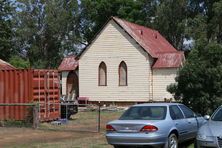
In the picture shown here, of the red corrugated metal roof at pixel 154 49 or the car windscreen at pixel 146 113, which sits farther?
the red corrugated metal roof at pixel 154 49

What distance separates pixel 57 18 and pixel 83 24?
14.7ft

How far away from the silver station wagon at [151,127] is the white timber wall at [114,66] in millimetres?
24366

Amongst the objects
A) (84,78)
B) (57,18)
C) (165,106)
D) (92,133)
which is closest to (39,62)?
(57,18)

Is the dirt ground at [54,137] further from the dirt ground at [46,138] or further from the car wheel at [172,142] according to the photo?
the car wheel at [172,142]

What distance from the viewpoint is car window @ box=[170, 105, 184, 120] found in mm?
15445

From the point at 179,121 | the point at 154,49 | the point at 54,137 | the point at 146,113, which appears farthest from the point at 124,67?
the point at 146,113

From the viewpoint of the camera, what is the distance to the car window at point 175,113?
Result: 50.7 feet

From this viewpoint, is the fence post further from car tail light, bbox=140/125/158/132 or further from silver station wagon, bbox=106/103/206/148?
car tail light, bbox=140/125/158/132

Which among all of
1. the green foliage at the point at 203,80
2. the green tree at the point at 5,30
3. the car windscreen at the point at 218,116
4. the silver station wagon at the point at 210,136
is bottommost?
the silver station wagon at the point at 210,136

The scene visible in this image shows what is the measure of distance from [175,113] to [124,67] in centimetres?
2574

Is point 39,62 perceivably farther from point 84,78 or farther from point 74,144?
point 74,144

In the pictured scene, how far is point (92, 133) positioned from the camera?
819 inches

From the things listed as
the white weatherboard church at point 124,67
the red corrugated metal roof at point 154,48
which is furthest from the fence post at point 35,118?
the white weatherboard church at point 124,67

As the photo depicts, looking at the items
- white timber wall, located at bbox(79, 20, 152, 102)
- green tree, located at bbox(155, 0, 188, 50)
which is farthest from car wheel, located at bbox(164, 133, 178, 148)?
green tree, located at bbox(155, 0, 188, 50)
